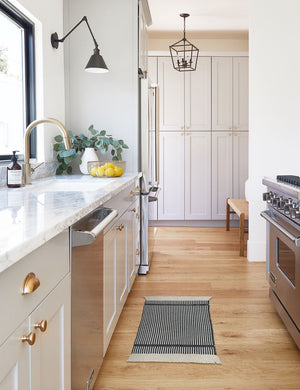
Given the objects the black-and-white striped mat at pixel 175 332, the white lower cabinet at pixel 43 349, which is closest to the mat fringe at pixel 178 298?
the black-and-white striped mat at pixel 175 332

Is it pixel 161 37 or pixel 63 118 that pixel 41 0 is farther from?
pixel 161 37

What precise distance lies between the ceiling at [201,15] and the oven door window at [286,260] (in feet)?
11.2

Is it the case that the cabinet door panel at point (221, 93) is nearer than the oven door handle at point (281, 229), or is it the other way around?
the oven door handle at point (281, 229)

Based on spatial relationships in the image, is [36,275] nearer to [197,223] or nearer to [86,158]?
[86,158]

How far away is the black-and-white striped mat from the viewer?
2186 mm

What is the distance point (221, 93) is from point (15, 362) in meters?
5.46

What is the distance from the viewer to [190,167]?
5.97m

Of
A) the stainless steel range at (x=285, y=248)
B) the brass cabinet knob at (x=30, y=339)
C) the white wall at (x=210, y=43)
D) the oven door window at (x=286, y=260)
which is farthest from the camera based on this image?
the white wall at (x=210, y=43)

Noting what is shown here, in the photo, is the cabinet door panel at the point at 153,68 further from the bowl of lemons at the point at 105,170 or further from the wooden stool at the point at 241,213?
the bowl of lemons at the point at 105,170

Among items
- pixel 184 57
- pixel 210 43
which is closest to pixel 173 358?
pixel 184 57

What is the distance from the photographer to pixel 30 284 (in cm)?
95

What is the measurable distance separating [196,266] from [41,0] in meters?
2.49

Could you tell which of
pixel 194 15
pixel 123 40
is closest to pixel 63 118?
pixel 123 40

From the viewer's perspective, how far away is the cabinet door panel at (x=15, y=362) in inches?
32.6
